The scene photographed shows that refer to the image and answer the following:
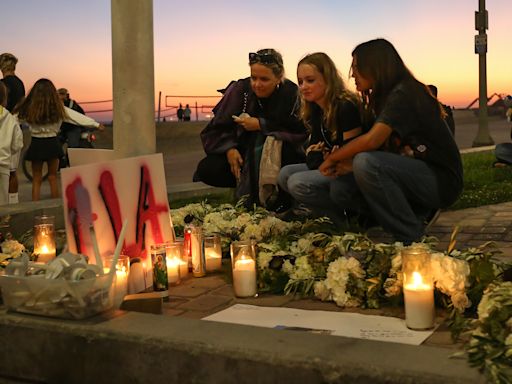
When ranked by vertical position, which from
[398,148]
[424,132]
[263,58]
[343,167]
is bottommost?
[343,167]

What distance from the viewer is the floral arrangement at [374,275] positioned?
275 centimetres

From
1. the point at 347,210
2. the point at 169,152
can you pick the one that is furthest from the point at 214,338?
the point at 169,152

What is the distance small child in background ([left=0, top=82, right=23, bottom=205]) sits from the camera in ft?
23.5

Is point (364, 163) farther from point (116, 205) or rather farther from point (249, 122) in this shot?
point (116, 205)

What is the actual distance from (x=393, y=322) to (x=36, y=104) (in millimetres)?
6588

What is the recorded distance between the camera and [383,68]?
4.77 m

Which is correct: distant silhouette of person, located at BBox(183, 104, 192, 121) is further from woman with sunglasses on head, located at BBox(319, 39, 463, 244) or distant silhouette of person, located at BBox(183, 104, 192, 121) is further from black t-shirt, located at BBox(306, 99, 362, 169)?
woman with sunglasses on head, located at BBox(319, 39, 463, 244)

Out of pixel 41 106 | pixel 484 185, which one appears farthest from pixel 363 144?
pixel 41 106

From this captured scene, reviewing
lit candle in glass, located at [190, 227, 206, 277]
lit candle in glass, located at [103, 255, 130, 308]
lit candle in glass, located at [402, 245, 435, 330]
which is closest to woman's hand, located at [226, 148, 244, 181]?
lit candle in glass, located at [190, 227, 206, 277]

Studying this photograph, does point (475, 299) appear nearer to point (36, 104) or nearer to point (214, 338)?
point (214, 338)

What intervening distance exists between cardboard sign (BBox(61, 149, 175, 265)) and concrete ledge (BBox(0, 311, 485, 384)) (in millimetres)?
619

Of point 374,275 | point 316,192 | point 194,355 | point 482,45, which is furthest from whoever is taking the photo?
point 482,45

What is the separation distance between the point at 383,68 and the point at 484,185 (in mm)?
4950

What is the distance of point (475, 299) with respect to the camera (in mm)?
3488
